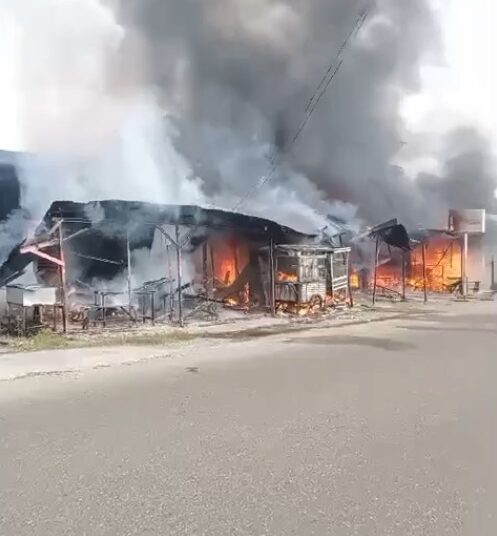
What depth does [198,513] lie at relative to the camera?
11.4 ft

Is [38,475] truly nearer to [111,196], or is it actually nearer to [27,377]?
[27,377]

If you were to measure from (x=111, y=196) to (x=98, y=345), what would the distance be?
7.23 meters

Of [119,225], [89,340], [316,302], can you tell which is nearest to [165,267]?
[119,225]

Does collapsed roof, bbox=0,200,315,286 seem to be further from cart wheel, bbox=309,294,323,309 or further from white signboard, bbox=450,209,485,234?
white signboard, bbox=450,209,485,234

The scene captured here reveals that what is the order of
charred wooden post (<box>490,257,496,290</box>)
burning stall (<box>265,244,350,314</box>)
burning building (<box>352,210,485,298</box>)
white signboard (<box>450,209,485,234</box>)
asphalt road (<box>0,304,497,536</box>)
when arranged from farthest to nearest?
white signboard (<box>450,209,485,234</box>) < charred wooden post (<box>490,257,496,290</box>) < burning building (<box>352,210,485,298</box>) < burning stall (<box>265,244,350,314</box>) < asphalt road (<box>0,304,497,536</box>)

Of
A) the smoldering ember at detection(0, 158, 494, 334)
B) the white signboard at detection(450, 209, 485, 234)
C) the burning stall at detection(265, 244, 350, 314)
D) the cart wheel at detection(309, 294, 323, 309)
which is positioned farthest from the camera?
the white signboard at detection(450, 209, 485, 234)

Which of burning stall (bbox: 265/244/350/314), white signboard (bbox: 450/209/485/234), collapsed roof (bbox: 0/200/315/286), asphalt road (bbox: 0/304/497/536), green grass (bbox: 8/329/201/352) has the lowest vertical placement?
green grass (bbox: 8/329/201/352)

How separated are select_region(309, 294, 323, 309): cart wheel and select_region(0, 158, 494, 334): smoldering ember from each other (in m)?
0.03

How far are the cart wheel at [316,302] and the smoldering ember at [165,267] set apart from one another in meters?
0.03

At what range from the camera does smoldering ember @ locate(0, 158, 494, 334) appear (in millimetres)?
13906

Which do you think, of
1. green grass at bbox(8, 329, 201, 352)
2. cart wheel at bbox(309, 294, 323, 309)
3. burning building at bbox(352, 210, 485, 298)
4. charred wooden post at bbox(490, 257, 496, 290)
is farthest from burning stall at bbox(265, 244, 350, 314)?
charred wooden post at bbox(490, 257, 496, 290)

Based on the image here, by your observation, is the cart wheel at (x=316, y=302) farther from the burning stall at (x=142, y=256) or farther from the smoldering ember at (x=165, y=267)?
the burning stall at (x=142, y=256)

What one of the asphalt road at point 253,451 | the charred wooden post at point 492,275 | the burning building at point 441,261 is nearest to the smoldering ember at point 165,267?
the burning building at point 441,261

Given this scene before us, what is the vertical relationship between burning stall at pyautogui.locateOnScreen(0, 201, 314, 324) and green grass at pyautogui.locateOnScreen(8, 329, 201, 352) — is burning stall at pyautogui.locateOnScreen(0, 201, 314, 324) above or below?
above
